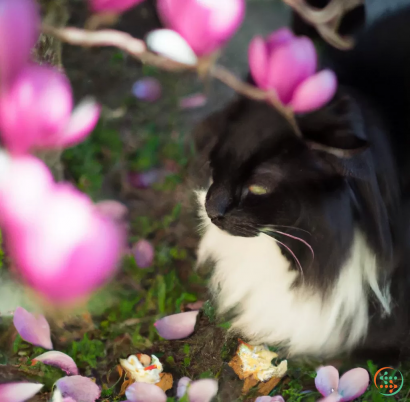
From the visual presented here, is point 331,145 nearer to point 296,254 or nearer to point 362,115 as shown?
point 362,115

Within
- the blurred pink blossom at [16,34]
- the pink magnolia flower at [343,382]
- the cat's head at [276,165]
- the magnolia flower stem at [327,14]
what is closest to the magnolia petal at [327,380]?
the pink magnolia flower at [343,382]

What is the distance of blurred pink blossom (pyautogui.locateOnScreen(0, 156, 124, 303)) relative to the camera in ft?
1.39

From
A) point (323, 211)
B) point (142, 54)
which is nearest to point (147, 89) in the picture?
point (142, 54)

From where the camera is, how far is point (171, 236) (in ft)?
1.73

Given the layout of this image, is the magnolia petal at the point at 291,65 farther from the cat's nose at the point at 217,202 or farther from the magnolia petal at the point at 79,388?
the magnolia petal at the point at 79,388

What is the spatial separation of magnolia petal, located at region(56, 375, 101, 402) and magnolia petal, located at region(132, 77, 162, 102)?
40 cm

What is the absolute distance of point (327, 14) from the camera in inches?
16.8

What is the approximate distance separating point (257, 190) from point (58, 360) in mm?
365

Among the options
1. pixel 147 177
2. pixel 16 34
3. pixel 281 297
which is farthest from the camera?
pixel 281 297

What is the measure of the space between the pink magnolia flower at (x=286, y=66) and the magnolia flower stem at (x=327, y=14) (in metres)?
0.02

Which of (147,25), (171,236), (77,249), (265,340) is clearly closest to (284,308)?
(265,340)

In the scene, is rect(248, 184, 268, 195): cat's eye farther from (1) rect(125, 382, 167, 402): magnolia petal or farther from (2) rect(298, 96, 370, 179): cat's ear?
(1) rect(125, 382, 167, 402): magnolia petal

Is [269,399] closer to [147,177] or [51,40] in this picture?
[147,177]

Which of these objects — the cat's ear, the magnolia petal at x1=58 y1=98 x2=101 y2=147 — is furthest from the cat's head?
the magnolia petal at x1=58 y1=98 x2=101 y2=147
